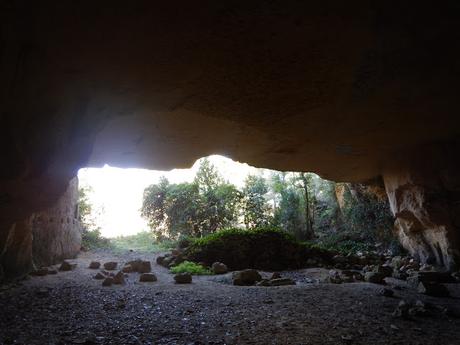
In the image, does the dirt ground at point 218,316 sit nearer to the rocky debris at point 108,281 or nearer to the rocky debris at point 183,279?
the rocky debris at point 108,281

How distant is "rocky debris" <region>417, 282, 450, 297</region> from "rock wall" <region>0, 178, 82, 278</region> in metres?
5.60

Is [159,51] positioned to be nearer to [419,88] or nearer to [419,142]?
[419,88]

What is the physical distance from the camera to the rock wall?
4.91m

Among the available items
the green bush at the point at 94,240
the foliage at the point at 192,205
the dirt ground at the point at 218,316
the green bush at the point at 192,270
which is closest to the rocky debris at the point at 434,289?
the dirt ground at the point at 218,316

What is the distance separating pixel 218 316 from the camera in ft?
10.1

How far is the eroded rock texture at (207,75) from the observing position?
8.29 feet

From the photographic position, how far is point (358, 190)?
10.3 meters

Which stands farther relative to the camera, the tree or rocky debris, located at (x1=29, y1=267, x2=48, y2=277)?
the tree

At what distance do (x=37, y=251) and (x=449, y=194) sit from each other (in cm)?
800

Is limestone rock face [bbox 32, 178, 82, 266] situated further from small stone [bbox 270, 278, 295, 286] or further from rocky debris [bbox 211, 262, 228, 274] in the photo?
small stone [bbox 270, 278, 295, 286]

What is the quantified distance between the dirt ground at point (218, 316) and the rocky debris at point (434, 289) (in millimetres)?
123


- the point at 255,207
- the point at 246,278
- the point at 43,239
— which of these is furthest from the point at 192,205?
the point at 246,278

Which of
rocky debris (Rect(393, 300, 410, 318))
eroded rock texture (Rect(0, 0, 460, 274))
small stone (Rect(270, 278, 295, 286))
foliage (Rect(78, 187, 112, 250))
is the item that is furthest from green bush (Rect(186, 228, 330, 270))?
foliage (Rect(78, 187, 112, 250))

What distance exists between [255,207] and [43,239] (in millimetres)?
7492
